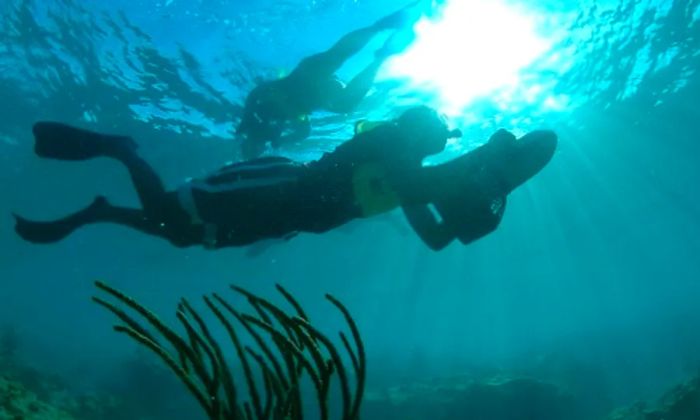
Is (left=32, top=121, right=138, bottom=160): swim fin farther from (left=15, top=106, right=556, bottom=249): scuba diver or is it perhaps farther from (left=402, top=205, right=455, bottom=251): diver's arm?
(left=402, top=205, right=455, bottom=251): diver's arm

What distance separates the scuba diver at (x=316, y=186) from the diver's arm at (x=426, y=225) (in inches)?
15.9

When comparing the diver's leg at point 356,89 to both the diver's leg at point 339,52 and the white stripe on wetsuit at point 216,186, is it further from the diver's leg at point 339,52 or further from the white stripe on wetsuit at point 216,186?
the white stripe on wetsuit at point 216,186

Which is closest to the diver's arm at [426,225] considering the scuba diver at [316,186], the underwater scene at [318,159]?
the underwater scene at [318,159]

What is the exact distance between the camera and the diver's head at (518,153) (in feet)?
16.9

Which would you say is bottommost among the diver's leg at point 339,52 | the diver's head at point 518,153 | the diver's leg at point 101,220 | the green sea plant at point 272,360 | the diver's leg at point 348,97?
the green sea plant at point 272,360

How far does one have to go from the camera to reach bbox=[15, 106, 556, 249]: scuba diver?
202 inches

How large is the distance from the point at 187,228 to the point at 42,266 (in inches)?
1369

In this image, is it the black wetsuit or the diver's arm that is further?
the diver's arm

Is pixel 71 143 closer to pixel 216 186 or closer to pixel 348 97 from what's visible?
pixel 216 186

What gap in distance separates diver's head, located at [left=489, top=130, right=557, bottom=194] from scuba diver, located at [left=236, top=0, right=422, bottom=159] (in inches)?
148

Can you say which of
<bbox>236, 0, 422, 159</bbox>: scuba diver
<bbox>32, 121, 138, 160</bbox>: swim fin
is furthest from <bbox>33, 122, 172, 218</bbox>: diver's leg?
<bbox>236, 0, 422, 159</bbox>: scuba diver

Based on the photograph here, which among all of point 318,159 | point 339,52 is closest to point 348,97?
point 339,52

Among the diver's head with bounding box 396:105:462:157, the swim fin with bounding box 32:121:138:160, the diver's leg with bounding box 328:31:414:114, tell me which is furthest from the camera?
the diver's leg with bounding box 328:31:414:114

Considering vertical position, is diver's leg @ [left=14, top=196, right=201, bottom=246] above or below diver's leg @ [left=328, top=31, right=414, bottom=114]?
below
